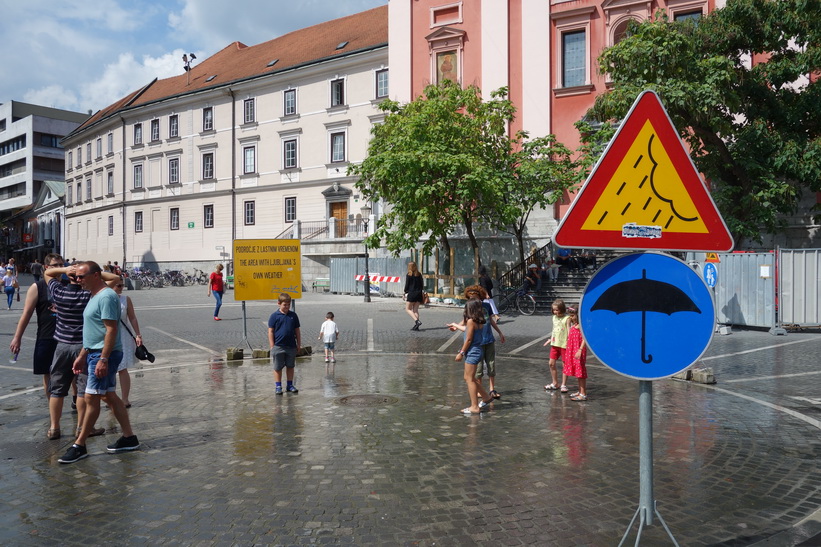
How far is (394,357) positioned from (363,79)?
30.2 metres

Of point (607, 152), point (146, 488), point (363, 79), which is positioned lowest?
point (146, 488)

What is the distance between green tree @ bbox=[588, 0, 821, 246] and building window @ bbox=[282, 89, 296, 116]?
2546 cm

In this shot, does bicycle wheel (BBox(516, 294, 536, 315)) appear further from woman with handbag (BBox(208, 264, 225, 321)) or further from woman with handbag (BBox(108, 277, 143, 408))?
woman with handbag (BBox(108, 277, 143, 408))

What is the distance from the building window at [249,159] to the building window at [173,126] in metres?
7.01

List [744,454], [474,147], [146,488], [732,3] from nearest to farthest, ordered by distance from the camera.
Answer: [146,488]
[744,454]
[732,3]
[474,147]

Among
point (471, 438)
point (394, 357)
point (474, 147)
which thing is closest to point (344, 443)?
point (471, 438)

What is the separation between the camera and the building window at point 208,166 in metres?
47.4

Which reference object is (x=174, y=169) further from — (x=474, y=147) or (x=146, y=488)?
(x=146, y=488)

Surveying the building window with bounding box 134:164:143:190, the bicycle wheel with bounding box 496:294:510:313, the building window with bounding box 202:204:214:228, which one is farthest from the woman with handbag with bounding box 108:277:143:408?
the building window with bounding box 134:164:143:190

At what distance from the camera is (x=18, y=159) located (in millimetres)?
81000

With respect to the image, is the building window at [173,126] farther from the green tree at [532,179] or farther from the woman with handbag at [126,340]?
the woman with handbag at [126,340]

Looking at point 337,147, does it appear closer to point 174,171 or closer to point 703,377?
point 174,171

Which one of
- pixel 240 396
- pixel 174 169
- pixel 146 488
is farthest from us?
pixel 174 169

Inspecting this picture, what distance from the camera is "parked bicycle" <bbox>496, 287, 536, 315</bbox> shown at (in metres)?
22.8
